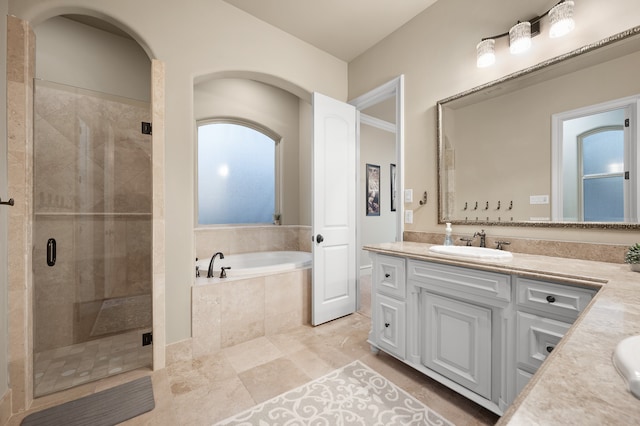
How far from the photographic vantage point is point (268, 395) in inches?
66.6

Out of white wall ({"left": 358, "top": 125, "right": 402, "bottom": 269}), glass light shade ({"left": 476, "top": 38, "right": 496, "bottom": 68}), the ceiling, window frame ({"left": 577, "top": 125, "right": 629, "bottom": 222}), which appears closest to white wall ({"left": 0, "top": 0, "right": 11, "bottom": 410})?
the ceiling

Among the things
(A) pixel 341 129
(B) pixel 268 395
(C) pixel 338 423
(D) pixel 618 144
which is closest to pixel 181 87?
(A) pixel 341 129

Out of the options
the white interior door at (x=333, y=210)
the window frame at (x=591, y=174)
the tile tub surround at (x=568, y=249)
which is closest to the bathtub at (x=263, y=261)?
the white interior door at (x=333, y=210)

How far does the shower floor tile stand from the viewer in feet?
6.04

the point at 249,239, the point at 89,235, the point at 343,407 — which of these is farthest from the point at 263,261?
the point at 343,407

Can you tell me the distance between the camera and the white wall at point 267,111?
3422 millimetres

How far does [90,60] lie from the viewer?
254cm

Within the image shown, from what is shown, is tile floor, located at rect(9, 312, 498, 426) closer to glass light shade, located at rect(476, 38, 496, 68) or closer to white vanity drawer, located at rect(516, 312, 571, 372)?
white vanity drawer, located at rect(516, 312, 571, 372)

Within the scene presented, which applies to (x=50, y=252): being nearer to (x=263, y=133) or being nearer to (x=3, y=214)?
(x=3, y=214)

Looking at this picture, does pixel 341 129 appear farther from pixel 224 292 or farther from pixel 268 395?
pixel 268 395

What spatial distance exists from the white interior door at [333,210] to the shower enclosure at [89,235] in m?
1.52

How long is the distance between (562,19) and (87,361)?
395 centimetres

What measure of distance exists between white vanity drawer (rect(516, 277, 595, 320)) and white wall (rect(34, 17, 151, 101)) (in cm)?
358

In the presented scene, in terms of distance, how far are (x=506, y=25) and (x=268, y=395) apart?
9.66 feet
